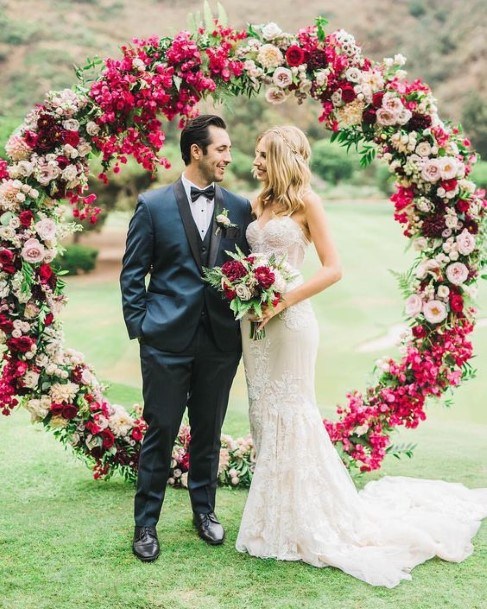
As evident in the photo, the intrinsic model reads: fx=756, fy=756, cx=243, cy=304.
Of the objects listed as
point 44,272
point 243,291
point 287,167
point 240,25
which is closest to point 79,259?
point 240,25

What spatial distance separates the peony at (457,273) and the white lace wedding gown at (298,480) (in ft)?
3.37

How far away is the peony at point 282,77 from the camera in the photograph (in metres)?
4.48

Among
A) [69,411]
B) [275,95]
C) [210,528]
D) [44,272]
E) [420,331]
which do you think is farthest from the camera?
[420,331]

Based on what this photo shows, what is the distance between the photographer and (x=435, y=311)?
15.5 feet

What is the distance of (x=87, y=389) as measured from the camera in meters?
4.84

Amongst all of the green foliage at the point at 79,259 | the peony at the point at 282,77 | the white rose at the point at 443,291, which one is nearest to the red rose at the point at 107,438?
the white rose at the point at 443,291

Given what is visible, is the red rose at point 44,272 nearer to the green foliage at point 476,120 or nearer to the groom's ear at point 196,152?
the groom's ear at point 196,152

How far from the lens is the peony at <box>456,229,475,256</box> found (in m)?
4.60

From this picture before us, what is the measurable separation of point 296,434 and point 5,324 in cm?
180

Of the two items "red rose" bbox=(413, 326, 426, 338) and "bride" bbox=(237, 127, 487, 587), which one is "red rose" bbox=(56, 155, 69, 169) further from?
"red rose" bbox=(413, 326, 426, 338)

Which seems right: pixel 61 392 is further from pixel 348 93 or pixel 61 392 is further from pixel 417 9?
pixel 417 9

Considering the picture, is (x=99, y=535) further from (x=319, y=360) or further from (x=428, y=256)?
(x=319, y=360)

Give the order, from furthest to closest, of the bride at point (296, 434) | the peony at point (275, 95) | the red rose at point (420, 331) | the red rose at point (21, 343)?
the red rose at point (420, 331) → the peony at point (275, 95) → the red rose at point (21, 343) → the bride at point (296, 434)

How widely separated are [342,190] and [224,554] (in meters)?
19.6
